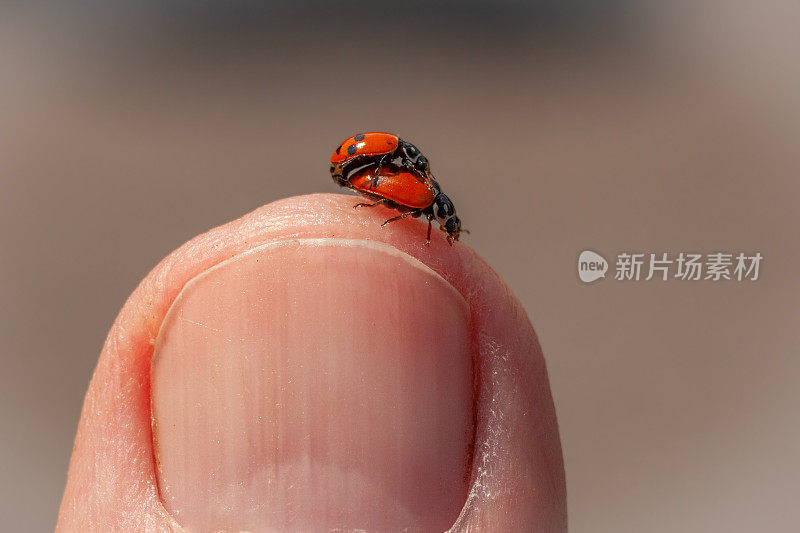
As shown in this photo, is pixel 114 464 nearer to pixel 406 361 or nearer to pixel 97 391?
pixel 97 391

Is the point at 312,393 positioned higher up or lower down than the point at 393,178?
lower down

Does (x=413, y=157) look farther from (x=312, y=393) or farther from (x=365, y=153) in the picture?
(x=312, y=393)

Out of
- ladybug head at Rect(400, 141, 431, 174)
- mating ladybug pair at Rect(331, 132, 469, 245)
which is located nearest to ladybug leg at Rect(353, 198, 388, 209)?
mating ladybug pair at Rect(331, 132, 469, 245)

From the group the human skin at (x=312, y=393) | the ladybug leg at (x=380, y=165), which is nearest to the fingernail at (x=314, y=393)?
the human skin at (x=312, y=393)

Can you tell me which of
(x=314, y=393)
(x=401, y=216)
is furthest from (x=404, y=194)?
(x=314, y=393)

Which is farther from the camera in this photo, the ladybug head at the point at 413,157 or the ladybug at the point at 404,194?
the ladybug head at the point at 413,157

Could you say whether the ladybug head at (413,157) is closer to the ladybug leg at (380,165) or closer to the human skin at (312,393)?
the ladybug leg at (380,165)
